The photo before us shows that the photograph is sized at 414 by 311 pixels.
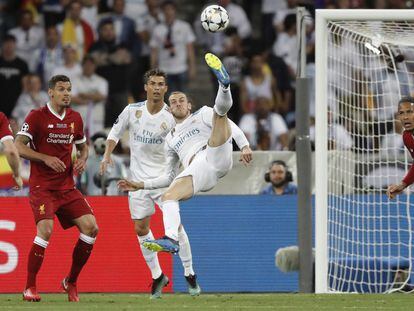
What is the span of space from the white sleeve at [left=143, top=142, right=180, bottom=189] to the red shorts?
0.80 meters

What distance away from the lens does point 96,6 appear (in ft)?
70.6

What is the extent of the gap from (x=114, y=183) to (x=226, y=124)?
430 cm

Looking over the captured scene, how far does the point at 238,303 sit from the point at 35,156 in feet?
8.60

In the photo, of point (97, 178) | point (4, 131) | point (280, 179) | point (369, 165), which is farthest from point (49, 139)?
point (369, 165)

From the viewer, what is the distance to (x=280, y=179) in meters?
16.3

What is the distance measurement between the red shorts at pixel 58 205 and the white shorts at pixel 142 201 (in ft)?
3.87

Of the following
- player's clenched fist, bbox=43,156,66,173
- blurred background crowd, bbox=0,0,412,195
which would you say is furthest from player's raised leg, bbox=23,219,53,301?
blurred background crowd, bbox=0,0,412,195

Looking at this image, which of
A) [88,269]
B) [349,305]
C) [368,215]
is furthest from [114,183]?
[349,305]

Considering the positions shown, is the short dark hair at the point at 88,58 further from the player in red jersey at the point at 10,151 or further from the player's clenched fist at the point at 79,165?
the player in red jersey at the point at 10,151

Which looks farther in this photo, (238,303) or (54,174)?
(54,174)

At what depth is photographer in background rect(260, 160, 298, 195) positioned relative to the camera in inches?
640

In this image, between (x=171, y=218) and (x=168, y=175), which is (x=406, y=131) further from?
(x=171, y=218)

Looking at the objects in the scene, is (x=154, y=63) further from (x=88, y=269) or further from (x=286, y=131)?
(x=88, y=269)

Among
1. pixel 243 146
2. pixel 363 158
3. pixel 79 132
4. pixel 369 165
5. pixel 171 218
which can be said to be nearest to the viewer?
pixel 171 218
